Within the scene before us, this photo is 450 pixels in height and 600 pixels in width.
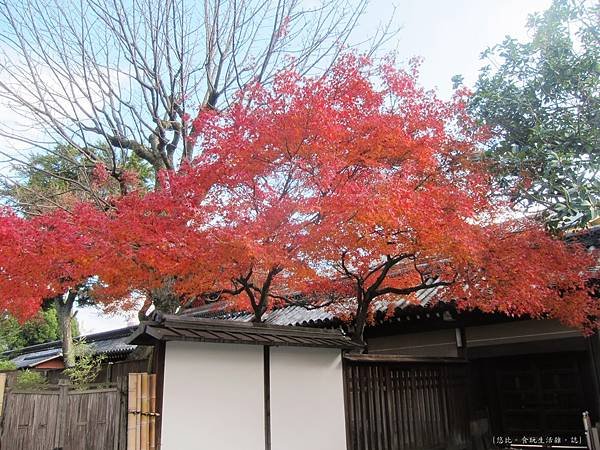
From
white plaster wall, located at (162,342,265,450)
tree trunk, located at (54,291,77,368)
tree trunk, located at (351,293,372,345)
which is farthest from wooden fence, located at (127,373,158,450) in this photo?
tree trunk, located at (54,291,77,368)

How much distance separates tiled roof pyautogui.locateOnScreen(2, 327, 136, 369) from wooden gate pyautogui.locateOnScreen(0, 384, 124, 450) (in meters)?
15.9

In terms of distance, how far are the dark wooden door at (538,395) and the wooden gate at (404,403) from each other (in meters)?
1.05

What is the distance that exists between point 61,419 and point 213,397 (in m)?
2.17

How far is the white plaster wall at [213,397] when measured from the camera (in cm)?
681

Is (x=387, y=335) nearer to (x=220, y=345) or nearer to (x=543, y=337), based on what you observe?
(x=543, y=337)

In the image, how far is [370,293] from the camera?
32.8 feet

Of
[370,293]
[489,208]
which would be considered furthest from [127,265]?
[489,208]

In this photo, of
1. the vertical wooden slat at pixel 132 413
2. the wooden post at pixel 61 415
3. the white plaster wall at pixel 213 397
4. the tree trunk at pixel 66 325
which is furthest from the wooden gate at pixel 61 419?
the tree trunk at pixel 66 325

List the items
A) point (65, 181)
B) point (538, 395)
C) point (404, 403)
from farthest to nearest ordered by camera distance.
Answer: point (65, 181) → point (538, 395) → point (404, 403)

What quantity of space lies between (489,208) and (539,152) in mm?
1450

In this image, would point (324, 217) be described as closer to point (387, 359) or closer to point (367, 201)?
point (367, 201)

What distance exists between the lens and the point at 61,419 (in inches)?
278

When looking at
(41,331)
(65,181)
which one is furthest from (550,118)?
(41,331)

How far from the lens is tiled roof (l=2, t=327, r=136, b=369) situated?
77.0 ft
